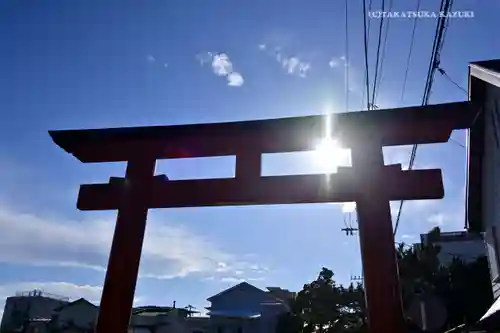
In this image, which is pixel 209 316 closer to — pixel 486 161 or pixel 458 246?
pixel 458 246

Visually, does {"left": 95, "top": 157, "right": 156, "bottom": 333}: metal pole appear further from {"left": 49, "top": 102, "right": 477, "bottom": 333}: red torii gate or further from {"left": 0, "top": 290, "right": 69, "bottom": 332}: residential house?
{"left": 0, "top": 290, "right": 69, "bottom": 332}: residential house

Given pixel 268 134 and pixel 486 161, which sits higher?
pixel 486 161

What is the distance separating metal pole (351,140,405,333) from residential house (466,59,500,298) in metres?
2.14

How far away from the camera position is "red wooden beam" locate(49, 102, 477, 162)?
4992 mm

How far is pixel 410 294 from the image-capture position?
2161 cm

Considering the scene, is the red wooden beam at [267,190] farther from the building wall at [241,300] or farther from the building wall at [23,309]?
the building wall at [23,309]

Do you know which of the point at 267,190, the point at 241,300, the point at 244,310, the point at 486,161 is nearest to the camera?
the point at 267,190

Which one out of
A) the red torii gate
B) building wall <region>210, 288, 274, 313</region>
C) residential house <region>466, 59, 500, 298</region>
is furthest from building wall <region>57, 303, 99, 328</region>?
residential house <region>466, 59, 500, 298</region>

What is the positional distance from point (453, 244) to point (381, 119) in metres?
28.7

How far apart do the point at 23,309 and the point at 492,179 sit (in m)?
45.0

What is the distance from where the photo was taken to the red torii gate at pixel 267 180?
454 cm

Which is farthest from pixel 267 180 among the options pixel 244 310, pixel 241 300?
pixel 241 300

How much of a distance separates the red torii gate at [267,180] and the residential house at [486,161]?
1778 mm

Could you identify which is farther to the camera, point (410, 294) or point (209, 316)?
point (209, 316)
